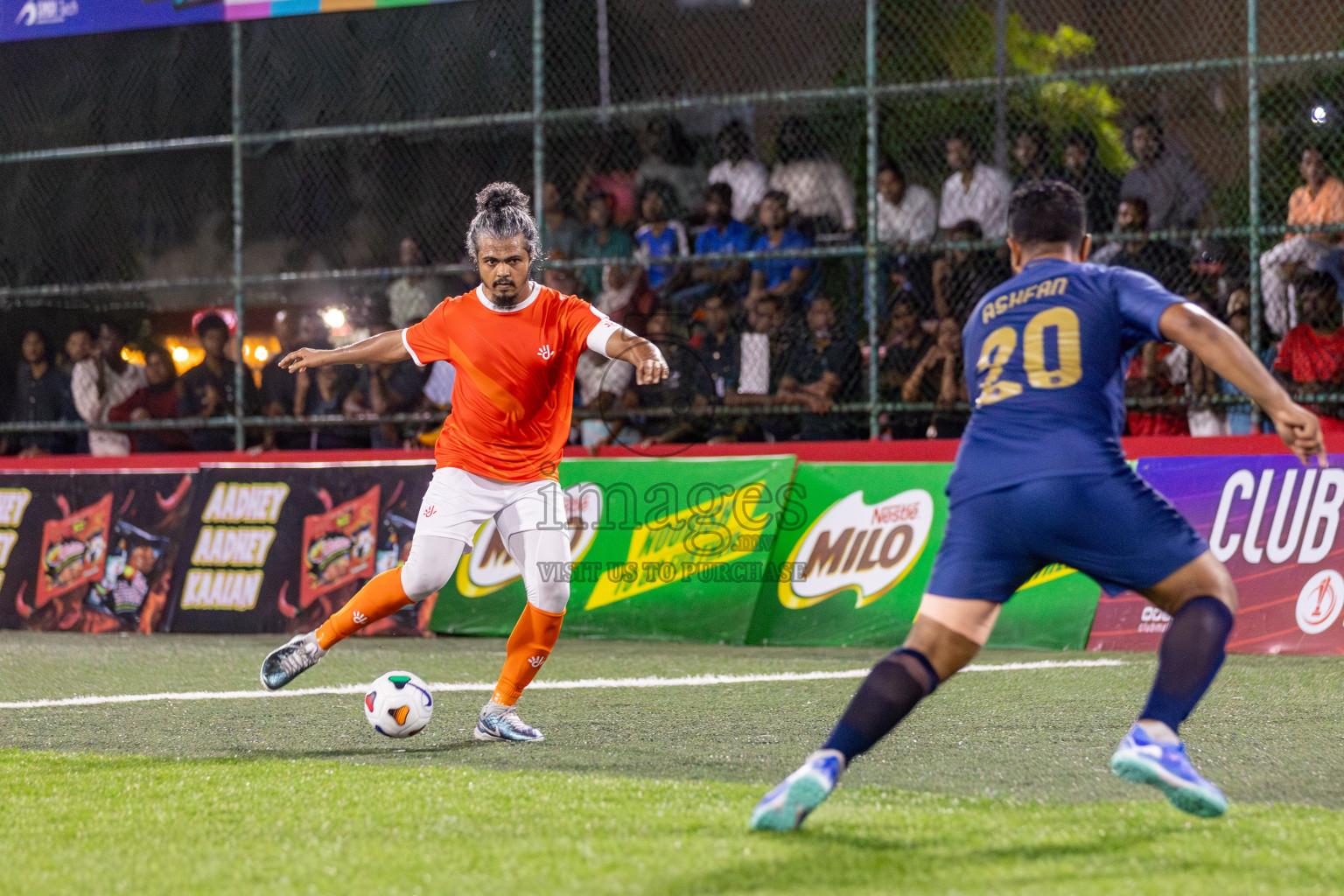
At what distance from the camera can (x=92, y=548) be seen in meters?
12.6

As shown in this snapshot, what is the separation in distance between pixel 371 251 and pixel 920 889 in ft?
41.6

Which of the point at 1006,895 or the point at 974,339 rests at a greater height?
the point at 974,339

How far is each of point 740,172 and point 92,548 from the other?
19.7ft

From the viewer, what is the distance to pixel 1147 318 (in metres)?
4.38

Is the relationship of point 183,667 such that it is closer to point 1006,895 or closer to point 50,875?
point 50,875

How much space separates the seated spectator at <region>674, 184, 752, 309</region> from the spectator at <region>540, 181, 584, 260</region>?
1.02m

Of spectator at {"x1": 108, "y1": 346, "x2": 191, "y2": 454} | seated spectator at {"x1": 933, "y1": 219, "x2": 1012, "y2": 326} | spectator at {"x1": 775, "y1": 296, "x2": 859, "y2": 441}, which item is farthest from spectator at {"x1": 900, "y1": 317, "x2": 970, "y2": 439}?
spectator at {"x1": 108, "y1": 346, "x2": 191, "y2": 454}

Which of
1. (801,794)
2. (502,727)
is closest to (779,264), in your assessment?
(502,727)

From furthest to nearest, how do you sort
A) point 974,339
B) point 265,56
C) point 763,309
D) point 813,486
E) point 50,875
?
point 265,56, point 763,309, point 813,486, point 974,339, point 50,875

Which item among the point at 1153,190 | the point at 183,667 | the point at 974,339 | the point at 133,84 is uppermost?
the point at 133,84

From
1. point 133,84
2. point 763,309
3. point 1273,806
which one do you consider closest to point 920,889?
point 1273,806

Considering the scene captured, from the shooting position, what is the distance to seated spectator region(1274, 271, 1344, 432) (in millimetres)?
10242

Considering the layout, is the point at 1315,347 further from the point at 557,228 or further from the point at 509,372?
the point at 509,372

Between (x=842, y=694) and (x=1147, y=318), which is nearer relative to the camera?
(x=1147, y=318)
